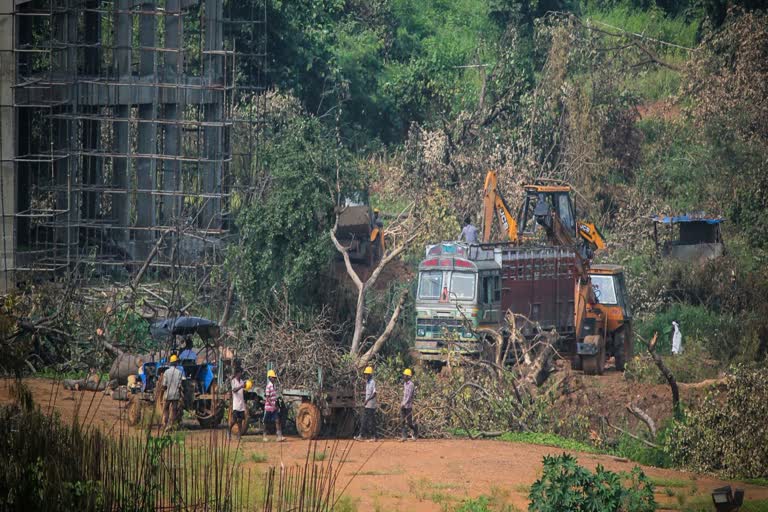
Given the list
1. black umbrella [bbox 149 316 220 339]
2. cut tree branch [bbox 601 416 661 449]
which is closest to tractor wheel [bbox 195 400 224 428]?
black umbrella [bbox 149 316 220 339]

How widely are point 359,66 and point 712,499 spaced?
29.9 m

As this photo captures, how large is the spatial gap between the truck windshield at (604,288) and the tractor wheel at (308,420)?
11.3 meters

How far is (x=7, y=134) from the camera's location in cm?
3125

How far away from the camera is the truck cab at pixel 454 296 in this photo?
1102 inches

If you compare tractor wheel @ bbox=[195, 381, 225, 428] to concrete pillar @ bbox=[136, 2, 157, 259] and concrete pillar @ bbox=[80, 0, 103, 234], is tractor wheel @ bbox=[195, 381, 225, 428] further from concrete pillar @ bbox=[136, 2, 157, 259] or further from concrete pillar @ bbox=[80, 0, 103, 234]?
concrete pillar @ bbox=[80, 0, 103, 234]

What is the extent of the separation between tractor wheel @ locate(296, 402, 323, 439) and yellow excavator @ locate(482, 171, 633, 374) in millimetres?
9319

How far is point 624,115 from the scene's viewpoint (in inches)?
1652

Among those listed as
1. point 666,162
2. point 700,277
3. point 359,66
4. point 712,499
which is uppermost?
point 359,66

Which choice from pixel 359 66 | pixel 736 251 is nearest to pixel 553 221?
pixel 736 251

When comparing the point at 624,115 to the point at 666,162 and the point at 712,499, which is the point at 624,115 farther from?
the point at 712,499

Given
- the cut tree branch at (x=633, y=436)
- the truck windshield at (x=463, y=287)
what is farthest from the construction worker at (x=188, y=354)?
the cut tree branch at (x=633, y=436)

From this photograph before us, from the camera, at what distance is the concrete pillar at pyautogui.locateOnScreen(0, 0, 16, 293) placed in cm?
3102

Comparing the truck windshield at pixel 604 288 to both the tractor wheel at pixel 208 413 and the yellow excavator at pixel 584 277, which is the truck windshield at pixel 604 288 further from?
the tractor wheel at pixel 208 413

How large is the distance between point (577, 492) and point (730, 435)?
22.8 ft
